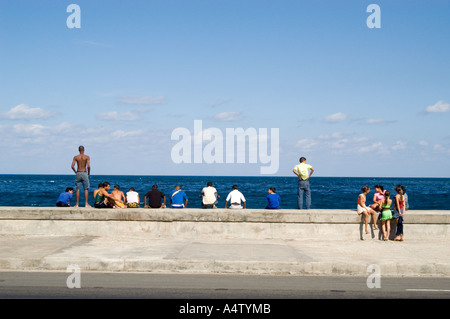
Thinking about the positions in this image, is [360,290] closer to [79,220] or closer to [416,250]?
[416,250]

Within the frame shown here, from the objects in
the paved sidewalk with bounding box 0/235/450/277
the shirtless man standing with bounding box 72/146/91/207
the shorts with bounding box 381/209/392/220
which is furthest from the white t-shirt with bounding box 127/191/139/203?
the shorts with bounding box 381/209/392/220

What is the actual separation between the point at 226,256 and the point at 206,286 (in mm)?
2169

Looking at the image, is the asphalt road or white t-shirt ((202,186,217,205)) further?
white t-shirt ((202,186,217,205))

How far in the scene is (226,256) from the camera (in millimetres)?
10422

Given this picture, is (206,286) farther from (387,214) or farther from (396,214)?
(396,214)

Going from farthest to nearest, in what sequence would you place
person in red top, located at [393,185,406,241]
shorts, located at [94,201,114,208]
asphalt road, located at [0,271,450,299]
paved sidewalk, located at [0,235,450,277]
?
shorts, located at [94,201,114,208] → person in red top, located at [393,185,406,241] → paved sidewalk, located at [0,235,450,277] → asphalt road, located at [0,271,450,299]

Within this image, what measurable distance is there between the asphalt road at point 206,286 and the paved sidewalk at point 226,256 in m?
0.40

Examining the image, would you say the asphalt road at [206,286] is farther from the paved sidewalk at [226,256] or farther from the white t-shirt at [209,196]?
the white t-shirt at [209,196]

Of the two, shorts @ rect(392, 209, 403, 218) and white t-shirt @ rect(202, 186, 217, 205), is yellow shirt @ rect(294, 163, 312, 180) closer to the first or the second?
shorts @ rect(392, 209, 403, 218)

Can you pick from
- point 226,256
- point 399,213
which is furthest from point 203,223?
point 399,213

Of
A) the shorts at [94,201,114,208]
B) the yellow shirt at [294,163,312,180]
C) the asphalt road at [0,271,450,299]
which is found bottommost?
the asphalt road at [0,271,450,299]

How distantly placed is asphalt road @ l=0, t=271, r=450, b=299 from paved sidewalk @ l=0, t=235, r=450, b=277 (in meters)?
Answer: 0.40

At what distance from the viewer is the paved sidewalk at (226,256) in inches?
383

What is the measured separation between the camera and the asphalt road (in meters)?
7.57
